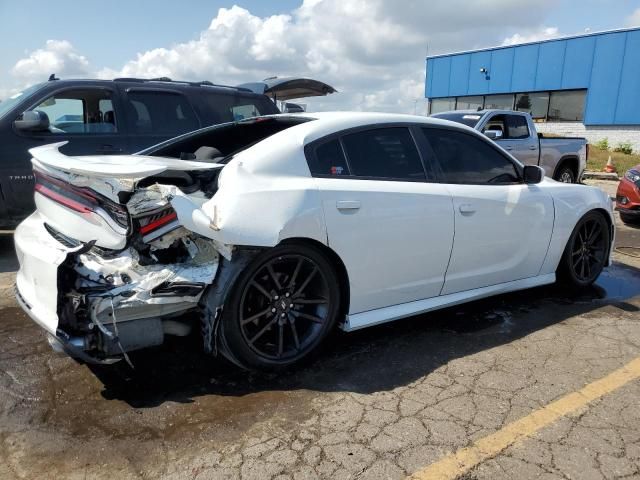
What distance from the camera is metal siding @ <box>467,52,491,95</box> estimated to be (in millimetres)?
26756

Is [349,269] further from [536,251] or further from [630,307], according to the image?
[630,307]

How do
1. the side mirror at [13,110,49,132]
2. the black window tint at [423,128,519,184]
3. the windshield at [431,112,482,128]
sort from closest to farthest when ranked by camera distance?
the black window tint at [423,128,519,184] → the side mirror at [13,110,49,132] → the windshield at [431,112,482,128]

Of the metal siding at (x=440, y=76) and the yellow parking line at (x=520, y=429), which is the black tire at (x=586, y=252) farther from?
the metal siding at (x=440, y=76)

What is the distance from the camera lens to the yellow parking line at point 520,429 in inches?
90.0

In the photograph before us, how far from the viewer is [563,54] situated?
23547mm

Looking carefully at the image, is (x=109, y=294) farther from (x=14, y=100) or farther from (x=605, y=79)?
(x=605, y=79)

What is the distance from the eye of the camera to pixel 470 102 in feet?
91.4

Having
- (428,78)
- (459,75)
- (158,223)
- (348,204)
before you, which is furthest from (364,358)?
(428,78)

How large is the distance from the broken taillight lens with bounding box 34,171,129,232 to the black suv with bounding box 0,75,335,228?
2.68 m

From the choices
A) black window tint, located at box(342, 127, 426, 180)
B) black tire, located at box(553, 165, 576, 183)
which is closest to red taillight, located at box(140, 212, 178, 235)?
black window tint, located at box(342, 127, 426, 180)

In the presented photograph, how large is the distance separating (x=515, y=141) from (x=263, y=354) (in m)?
8.05

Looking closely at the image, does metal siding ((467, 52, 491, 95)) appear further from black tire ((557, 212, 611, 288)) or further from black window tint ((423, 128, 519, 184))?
black window tint ((423, 128, 519, 184))

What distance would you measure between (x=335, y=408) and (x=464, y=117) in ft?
25.6

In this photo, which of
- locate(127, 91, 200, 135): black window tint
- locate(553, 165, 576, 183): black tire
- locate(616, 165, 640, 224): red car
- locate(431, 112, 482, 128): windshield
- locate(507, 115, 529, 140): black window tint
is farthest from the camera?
locate(553, 165, 576, 183): black tire
